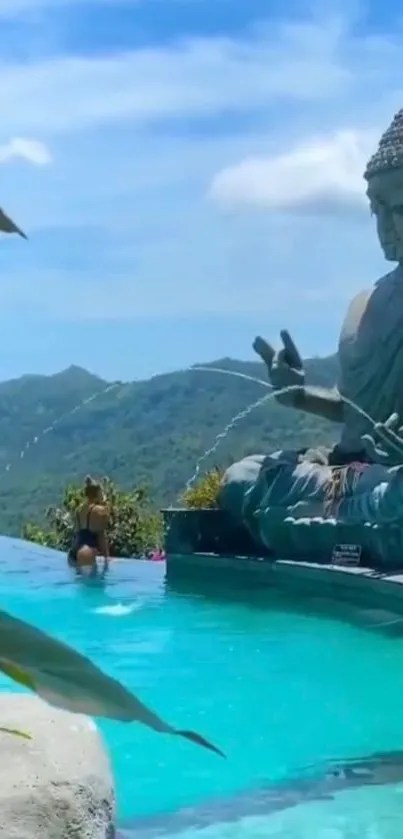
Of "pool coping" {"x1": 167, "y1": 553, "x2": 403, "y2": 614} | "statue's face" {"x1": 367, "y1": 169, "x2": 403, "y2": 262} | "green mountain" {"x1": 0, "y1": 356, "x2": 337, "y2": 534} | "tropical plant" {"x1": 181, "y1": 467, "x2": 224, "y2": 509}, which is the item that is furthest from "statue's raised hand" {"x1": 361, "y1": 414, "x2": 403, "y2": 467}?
"green mountain" {"x1": 0, "y1": 356, "x2": 337, "y2": 534}

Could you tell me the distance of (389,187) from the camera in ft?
39.4

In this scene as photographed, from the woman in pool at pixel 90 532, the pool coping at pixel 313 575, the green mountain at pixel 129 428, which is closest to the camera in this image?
the pool coping at pixel 313 575

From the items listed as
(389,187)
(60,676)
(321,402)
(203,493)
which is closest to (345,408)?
(321,402)

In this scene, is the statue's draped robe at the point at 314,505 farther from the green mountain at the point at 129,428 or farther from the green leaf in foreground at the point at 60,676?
the green leaf in foreground at the point at 60,676

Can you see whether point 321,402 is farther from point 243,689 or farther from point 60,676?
point 60,676

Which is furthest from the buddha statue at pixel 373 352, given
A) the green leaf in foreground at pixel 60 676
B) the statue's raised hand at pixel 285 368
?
the green leaf in foreground at pixel 60 676

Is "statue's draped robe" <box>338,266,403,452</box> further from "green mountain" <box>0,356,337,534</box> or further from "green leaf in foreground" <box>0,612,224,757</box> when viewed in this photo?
"green leaf in foreground" <box>0,612,224,757</box>

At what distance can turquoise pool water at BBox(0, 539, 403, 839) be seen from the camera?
4836mm

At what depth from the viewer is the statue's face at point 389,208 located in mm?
11984

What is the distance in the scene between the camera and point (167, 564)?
1366 centimetres

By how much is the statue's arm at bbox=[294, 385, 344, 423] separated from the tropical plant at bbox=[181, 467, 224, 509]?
2.81 meters

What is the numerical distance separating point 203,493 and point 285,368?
372cm

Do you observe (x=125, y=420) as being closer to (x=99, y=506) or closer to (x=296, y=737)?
(x=99, y=506)

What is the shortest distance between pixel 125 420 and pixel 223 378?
4897mm
